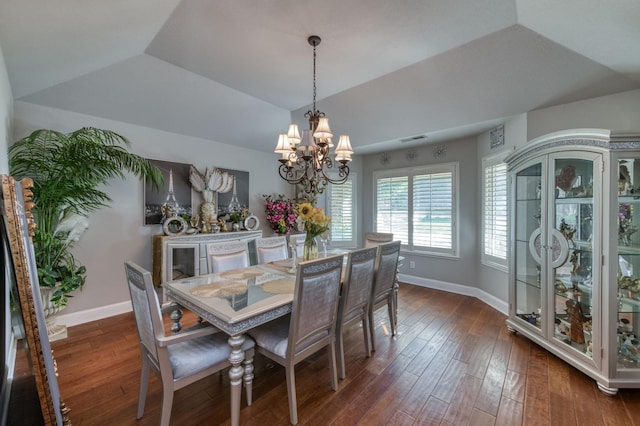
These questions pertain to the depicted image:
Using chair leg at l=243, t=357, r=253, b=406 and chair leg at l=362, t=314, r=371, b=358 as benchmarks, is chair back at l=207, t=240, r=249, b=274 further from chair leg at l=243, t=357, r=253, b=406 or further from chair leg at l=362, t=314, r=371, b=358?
chair leg at l=362, t=314, r=371, b=358

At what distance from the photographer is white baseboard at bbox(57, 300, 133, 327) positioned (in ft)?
10.1

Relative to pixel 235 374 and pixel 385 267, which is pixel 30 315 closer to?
pixel 235 374

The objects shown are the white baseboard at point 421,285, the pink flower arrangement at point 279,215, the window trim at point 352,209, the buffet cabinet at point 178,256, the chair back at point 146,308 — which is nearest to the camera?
the chair back at point 146,308

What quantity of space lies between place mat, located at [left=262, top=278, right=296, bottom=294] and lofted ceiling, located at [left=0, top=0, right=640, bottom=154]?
2.15 meters

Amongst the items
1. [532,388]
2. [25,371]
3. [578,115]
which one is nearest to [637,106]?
[578,115]

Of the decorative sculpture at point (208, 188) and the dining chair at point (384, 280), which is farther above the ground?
the decorative sculpture at point (208, 188)

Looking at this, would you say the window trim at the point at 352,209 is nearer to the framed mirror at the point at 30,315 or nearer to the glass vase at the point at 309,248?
the glass vase at the point at 309,248

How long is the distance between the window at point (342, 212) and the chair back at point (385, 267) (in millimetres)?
2620

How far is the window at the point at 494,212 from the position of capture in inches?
141

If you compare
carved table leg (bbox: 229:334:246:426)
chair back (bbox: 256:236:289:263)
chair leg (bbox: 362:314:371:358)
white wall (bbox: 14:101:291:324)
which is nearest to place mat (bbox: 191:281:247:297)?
carved table leg (bbox: 229:334:246:426)

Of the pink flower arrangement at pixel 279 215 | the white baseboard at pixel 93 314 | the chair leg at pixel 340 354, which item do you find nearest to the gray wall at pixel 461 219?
the pink flower arrangement at pixel 279 215

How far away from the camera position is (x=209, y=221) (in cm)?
399

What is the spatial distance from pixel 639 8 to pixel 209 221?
4676mm

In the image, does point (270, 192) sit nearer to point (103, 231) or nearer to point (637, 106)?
point (103, 231)
